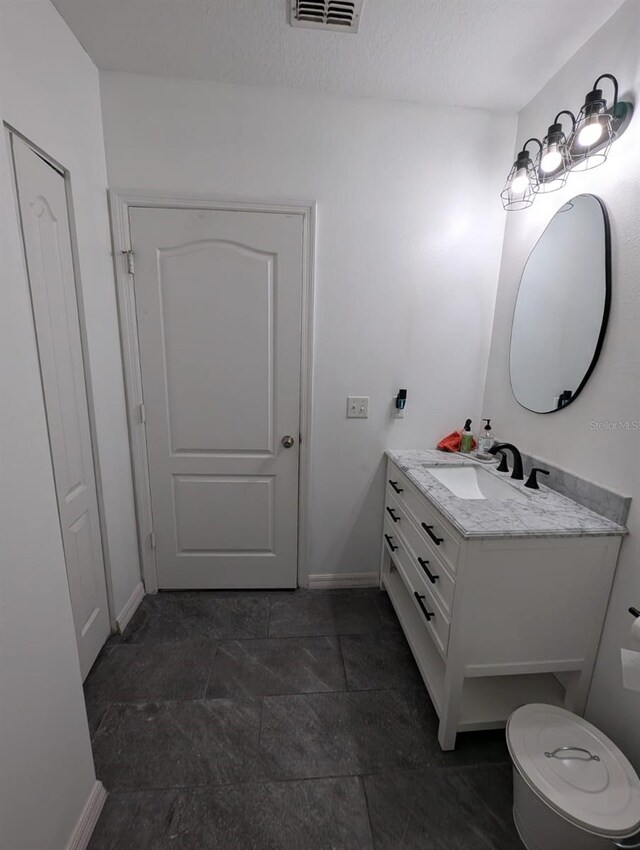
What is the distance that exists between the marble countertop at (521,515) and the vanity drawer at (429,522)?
0.05 metres

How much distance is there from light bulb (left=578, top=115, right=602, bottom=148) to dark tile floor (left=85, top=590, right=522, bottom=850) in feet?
7.33

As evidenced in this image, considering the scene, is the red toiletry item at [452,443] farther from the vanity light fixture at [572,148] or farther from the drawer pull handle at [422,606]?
the vanity light fixture at [572,148]

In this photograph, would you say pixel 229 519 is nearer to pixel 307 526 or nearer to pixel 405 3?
pixel 307 526

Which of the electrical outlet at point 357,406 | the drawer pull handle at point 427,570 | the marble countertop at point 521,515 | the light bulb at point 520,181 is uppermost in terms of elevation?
the light bulb at point 520,181

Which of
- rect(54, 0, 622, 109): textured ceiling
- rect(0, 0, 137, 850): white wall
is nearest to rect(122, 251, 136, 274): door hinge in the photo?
rect(0, 0, 137, 850): white wall

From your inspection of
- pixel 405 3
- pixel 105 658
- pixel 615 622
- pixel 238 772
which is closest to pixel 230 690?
pixel 238 772

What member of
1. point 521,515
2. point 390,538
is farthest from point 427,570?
point 390,538

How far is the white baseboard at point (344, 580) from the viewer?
2.24 meters

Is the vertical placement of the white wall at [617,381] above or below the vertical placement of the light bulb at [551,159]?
below

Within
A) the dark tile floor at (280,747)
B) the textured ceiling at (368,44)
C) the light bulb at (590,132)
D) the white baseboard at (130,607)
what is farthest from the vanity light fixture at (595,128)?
the white baseboard at (130,607)

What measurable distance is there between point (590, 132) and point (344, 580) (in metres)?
2.36

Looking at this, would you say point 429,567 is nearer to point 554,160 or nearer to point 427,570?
point 427,570

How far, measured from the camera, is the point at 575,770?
1040mm

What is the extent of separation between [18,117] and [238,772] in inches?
91.2
